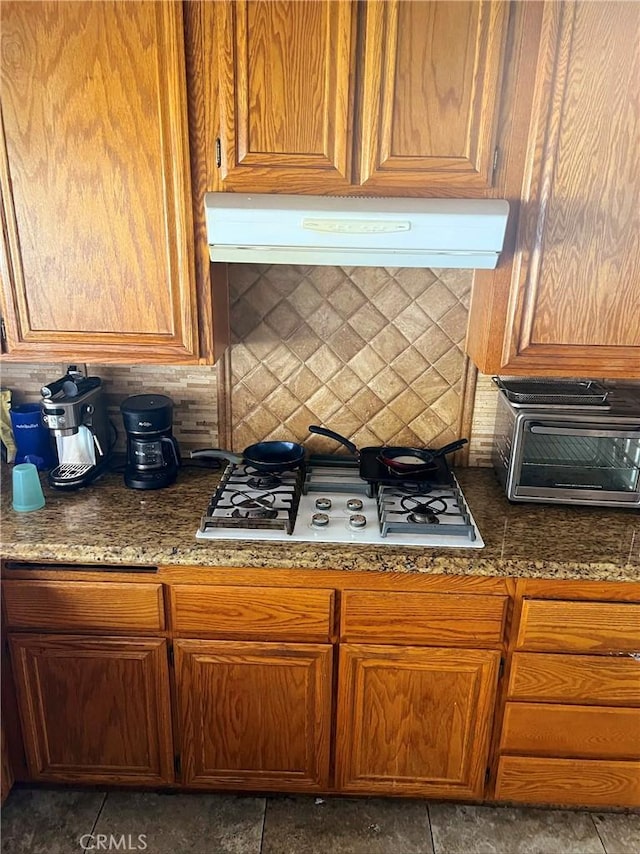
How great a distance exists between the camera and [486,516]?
1924 mm

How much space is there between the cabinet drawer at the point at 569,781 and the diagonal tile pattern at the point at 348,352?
1.01 metres

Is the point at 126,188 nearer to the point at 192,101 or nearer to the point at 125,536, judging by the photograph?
the point at 192,101

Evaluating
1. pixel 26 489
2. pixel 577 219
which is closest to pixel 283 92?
pixel 577 219

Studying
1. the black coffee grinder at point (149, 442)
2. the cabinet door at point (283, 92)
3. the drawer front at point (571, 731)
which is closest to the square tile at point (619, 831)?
the drawer front at point (571, 731)

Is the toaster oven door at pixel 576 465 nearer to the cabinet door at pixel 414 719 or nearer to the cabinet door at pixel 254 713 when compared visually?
the cabinet door at pixel 414 719

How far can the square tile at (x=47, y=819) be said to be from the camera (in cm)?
186

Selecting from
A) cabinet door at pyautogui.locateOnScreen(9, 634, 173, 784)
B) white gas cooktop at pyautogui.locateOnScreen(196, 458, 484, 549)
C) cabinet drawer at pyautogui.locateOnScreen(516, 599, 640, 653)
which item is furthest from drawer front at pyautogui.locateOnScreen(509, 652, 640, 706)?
cabinet door at pyautogui.locateOnScreen(9, 634, 173, 784)

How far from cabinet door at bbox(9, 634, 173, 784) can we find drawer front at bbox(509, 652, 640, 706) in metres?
0.98

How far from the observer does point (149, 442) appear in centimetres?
202

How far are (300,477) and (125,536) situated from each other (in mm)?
584

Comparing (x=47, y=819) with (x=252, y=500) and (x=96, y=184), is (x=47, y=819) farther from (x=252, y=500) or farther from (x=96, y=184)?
(x=96, y=184)

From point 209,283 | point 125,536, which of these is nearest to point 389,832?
point 125,536

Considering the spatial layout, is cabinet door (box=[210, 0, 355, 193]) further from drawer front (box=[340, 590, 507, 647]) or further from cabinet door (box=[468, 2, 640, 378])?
drawer front (box=[340, 590, 507, 647])

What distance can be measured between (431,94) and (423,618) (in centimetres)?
132
